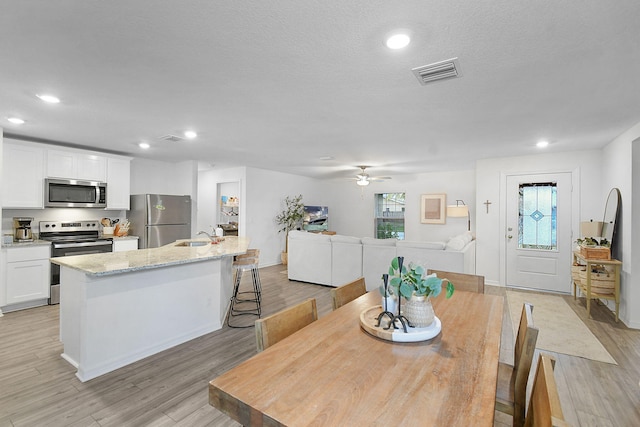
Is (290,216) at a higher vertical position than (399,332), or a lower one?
higher

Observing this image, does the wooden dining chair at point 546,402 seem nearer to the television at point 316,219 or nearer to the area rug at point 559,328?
the area rug at point 559,328

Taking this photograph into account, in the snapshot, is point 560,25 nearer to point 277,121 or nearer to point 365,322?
point 365,322

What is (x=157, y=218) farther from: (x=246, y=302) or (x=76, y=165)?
(x=246, y=302)

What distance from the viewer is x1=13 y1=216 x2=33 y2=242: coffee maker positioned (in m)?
4.27

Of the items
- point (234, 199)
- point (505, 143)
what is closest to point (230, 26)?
point (505, 143)

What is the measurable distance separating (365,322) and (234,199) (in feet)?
26.4

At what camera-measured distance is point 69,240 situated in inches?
177

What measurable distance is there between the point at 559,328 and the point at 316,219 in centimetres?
616

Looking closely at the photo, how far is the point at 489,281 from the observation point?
5.62 m

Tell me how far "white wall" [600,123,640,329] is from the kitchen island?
4714 millimetres

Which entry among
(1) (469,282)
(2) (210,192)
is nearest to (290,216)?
(2) (210,192)

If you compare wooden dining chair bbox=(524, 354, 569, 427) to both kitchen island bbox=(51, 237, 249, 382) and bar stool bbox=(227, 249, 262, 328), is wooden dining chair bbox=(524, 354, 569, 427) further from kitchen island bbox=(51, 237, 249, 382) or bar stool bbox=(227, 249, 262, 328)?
bar stool bbox=(227, 249, 262, 328)

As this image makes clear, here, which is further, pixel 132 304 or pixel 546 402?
pixel 132 304

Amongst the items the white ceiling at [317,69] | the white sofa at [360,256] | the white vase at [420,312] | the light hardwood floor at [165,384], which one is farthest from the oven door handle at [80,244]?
the white vase at [420,312]
